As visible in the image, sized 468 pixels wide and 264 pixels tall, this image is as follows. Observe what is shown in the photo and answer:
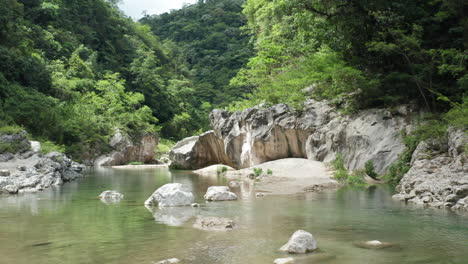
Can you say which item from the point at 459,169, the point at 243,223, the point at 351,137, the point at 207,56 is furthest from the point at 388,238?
the point at 207,56

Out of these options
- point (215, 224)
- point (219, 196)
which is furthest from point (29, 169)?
point (215, 224)

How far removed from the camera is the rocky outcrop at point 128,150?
152 feet

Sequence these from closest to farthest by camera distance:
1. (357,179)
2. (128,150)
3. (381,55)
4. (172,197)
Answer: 1. (172,197)
2. (357,179)
3. (381,55)
4. (128,150)

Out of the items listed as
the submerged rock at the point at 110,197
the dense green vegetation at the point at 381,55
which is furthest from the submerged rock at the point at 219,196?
the dense green vegetation at the point at 381,55

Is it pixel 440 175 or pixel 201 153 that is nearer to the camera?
pixel 440 175

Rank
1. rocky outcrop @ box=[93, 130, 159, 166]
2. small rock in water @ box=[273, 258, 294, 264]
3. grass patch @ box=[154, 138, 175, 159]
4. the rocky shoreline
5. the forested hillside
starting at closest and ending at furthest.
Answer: small rock in water @ box=[273, 258, 294, 264] < the rocky shoreline < the forested hillside < rocky outcrop @ box=[93, 130, 159, 166] < grass patch @ box=[154, 138, 175, 159]

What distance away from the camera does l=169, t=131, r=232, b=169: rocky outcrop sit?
32.1 m

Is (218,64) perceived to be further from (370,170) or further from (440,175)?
(440,175)

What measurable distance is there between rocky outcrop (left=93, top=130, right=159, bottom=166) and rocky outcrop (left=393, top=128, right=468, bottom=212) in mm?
34968

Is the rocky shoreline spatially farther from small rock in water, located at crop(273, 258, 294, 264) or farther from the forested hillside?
small rock in water, located at crop(273, 258, 294, 264)

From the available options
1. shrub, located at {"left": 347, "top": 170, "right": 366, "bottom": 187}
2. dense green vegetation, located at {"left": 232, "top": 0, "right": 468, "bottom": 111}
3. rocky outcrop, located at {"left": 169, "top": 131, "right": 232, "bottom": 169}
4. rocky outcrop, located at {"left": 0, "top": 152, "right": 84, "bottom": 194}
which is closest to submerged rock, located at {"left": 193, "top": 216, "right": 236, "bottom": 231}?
shrub, located at {"left": 347, "top": 170, "right": 366, "bottom": 187}

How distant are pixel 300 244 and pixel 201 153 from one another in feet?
89.5

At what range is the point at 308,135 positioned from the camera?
2477 centimetres

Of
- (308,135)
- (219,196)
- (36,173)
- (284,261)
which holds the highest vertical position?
(308,135)
